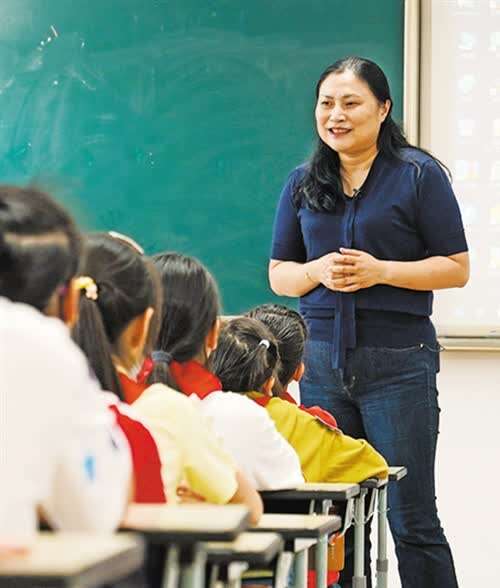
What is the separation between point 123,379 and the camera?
7.34 ft

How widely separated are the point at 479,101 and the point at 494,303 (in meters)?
0.73

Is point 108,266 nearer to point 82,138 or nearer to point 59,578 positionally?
point 59,578

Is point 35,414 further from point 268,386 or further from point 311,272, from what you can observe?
point 311,272

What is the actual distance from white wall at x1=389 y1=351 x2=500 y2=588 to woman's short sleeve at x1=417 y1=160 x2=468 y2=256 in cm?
122

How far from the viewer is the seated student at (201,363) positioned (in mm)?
2635

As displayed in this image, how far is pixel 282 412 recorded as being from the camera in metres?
3.33

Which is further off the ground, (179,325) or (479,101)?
(479,101)

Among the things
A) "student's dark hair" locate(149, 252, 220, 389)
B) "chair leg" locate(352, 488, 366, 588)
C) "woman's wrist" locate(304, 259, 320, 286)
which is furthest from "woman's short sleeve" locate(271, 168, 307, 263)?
"student's dark hair" locate(149, 252, 220, 389)

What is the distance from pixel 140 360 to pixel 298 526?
1.30 feet

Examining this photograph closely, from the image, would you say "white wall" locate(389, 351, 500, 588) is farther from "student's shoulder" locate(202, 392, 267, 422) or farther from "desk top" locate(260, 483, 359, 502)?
"student's shoulder" locate(202, 392, 267, 422)

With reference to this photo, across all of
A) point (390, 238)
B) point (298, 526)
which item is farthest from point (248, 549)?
point (390, 238)

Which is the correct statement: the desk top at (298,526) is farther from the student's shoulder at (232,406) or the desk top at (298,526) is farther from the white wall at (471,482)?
the white wall at (471,482)

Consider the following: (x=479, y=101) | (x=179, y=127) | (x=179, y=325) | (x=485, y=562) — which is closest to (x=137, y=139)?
(x=179, y=127)

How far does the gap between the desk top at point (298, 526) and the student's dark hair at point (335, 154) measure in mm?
1593
